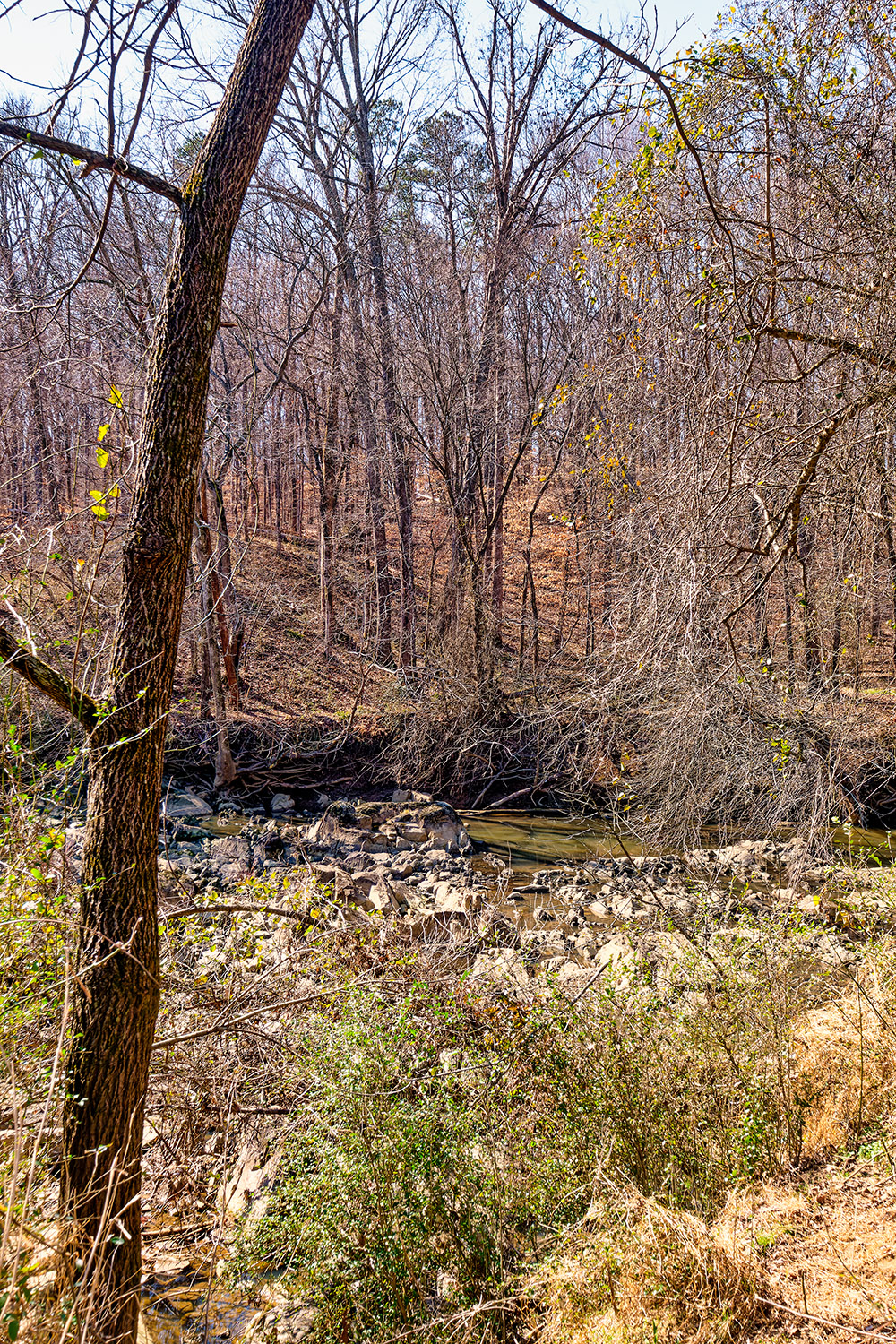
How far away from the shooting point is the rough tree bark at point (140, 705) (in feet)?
10.2

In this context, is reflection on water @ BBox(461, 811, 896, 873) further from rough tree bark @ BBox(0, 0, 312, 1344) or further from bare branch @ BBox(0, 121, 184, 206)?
bare branch @ BBox(0, 121, 184, 206)

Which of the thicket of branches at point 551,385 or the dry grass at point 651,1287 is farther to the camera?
the thicket of branches at point 551,385

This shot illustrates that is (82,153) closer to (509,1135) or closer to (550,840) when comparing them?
(509,1135)

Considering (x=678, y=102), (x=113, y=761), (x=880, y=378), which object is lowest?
(x=113, y=761)

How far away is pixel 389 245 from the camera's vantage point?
58.0 ft

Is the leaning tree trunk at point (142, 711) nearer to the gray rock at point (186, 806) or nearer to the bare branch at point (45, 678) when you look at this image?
the bare branch at point (45, 678)

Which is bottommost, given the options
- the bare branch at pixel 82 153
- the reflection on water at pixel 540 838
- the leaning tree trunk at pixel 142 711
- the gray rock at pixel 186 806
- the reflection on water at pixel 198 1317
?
the reflection on water at pixel 540 838

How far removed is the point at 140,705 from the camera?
11.1 ft

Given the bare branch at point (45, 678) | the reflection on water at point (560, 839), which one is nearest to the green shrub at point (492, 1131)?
the bare branch at point (45, 678)

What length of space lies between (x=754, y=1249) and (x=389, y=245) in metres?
18.7

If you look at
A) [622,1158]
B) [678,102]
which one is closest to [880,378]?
[678,102]

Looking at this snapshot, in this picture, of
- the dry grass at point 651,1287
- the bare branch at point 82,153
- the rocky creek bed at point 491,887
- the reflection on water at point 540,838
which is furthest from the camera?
the reflection on water at point 540,838

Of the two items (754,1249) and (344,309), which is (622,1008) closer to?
(754,1249)

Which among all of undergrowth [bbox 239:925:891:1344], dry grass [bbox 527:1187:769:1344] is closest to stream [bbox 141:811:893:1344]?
undergrowth [bbox 239:925:891:1344]
